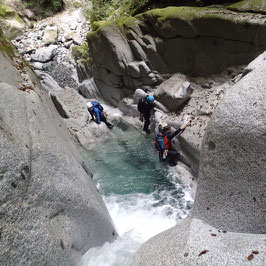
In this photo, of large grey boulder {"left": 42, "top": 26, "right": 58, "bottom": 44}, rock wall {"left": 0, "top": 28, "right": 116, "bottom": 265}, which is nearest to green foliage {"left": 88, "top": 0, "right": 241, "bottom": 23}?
large grey boulder {"left": 42, "top": 26, "right": 58, "bottom": 44}

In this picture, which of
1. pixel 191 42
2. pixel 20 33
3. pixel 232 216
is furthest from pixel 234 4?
pixel 20 33

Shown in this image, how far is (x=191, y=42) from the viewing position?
1059 centimetres

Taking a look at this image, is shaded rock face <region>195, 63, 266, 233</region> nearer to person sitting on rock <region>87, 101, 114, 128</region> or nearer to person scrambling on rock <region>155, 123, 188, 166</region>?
person scrambling on rock <region>155, 123, 188, 166</region>

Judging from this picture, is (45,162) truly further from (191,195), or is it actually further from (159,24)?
(159,24)

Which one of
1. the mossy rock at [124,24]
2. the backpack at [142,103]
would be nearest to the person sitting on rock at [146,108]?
the backpack at [142,103]

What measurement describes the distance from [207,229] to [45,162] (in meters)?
3.21

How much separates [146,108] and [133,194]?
477 cm

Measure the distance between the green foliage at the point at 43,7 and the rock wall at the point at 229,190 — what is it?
2692cm

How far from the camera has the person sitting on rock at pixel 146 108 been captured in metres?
11.0

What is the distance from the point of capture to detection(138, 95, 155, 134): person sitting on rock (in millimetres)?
11017

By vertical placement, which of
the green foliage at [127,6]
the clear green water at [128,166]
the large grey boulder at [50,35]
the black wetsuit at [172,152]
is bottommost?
the clear green water at [128,166]

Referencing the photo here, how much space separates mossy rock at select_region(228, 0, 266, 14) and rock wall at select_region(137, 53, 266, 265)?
561 cm

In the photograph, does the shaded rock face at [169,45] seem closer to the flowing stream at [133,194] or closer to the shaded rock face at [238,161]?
the flowing stream at [133,194]

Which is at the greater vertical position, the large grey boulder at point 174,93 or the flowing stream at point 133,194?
the large grey boulder at point 174,93
